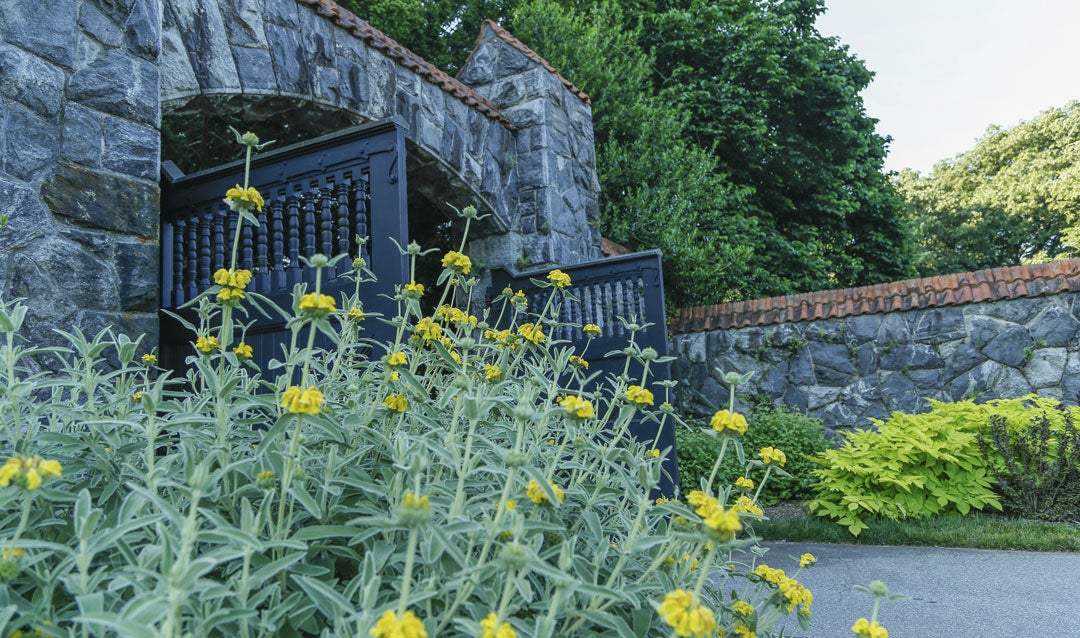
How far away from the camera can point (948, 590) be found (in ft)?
8.91

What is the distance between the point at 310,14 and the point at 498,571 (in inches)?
160

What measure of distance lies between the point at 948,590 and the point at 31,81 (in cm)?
392

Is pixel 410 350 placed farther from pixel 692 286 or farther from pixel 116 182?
pixel 692 286

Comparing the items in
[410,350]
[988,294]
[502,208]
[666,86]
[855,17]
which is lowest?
[410,350]

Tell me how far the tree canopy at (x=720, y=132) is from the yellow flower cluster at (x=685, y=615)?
20.7 ft

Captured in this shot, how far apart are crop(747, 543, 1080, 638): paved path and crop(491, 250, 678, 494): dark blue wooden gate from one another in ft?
5.64

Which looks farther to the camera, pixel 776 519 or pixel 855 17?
pixel 855 17

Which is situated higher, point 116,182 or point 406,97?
point 406,97

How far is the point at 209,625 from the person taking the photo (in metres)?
0.72

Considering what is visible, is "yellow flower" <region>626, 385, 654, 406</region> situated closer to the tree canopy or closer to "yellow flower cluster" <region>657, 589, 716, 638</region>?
"yellow flower cluster" <region>657, 589, 716, 638</region>

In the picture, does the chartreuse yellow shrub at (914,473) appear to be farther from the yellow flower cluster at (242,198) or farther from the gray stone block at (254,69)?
the gray stone block at (254,69)

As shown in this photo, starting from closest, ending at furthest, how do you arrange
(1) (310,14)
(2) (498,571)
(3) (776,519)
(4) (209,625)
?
(4) (209,625)
(2) (498,571)
(1) (310,14)
(3) (776,519)

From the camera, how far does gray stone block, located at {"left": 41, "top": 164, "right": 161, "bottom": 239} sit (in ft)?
8.13

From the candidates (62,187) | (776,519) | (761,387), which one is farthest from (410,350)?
(761,387)
